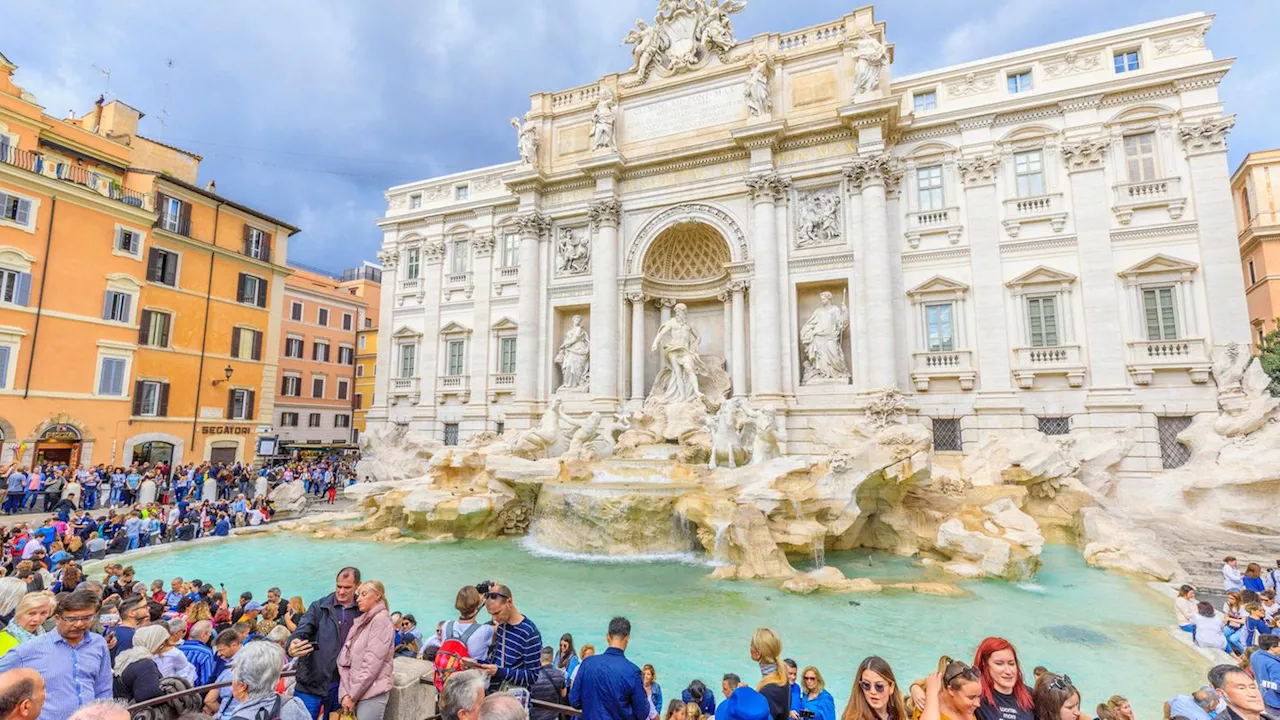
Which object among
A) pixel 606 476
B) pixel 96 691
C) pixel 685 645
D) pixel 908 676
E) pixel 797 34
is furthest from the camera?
pixel 797 34

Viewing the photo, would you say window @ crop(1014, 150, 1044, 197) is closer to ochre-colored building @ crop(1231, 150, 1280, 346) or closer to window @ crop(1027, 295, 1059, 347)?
window @ crop(1027, 295, 1059, 347)

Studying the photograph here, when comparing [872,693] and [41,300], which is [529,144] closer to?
[41,300]

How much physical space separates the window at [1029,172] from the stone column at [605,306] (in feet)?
39.8

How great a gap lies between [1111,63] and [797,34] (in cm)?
871

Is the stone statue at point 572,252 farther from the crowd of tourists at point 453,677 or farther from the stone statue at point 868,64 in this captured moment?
the crowd of tourists at point 453,677

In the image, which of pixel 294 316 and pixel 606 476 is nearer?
pixel 606 476

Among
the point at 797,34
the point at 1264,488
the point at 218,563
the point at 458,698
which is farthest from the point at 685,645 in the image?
the point at 797,34

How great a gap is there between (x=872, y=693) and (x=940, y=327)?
1634 centimetres

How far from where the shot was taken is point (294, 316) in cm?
3181

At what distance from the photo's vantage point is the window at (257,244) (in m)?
23.0

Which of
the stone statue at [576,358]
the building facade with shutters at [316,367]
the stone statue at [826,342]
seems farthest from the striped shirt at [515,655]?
the building facade with shutters at [316,367]

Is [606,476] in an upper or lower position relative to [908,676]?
upper

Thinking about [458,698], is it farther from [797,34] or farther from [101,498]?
[797,34]

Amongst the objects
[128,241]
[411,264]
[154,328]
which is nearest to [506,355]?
[411,264]
